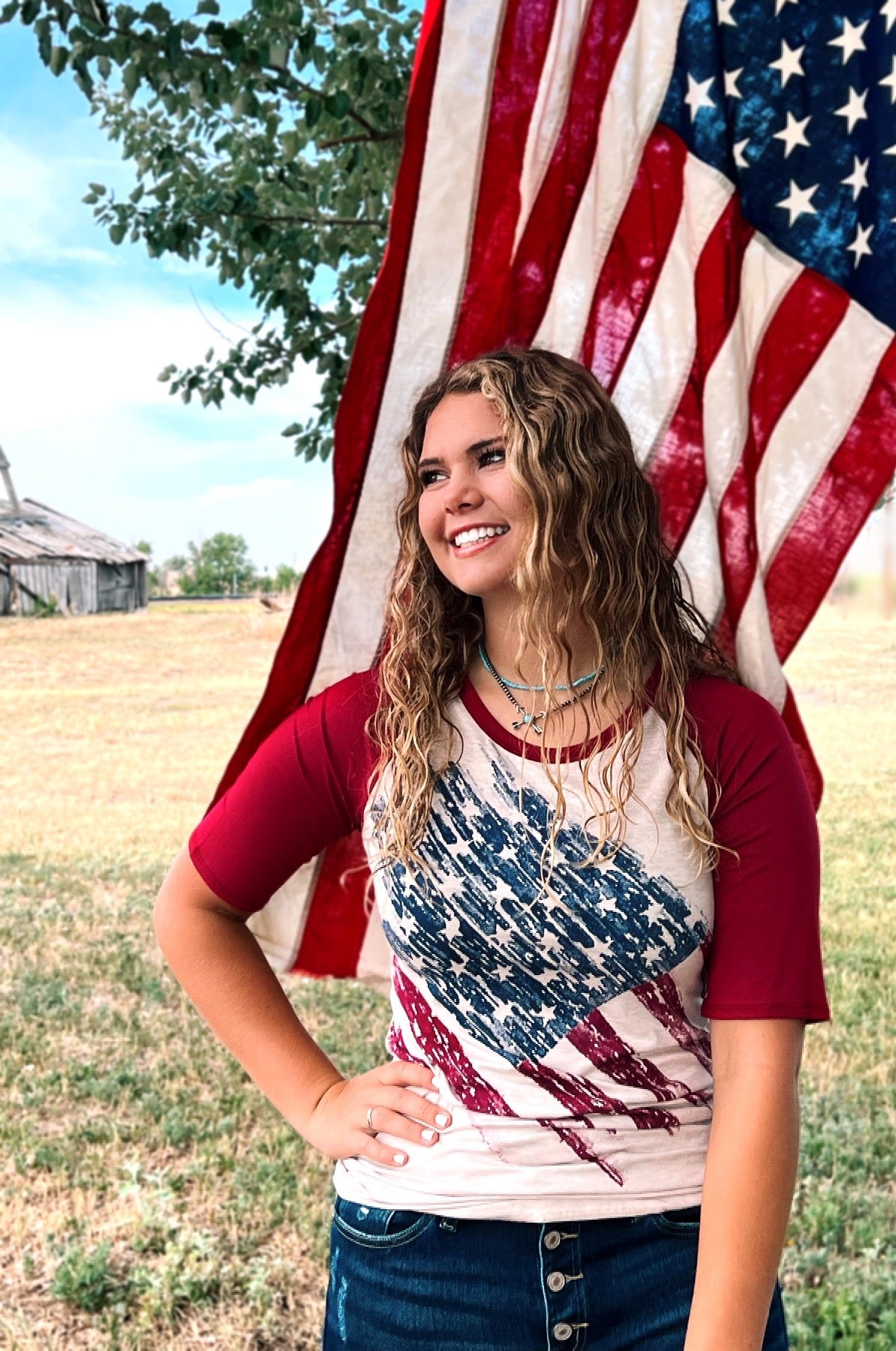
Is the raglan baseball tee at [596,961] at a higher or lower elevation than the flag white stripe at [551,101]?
lower

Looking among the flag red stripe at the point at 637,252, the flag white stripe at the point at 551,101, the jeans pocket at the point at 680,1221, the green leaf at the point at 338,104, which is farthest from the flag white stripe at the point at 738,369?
the green leaf at the point at 338,104

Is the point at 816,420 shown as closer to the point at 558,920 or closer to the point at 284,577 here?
the point at 558,920

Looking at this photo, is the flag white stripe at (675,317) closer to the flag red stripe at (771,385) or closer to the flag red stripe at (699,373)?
the flag red stripe at (699,373)

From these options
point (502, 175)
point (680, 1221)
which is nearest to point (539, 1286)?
point (680, 1221)

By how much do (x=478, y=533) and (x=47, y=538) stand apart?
16194 millimetres

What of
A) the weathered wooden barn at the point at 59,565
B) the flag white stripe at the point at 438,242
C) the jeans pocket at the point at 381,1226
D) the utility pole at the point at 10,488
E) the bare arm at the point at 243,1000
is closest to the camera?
the jeans pocket at the point at 381,1226

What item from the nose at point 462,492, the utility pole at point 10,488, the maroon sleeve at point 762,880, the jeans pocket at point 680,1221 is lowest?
the jeans pocket at point 680,1221

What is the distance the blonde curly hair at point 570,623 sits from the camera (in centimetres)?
135

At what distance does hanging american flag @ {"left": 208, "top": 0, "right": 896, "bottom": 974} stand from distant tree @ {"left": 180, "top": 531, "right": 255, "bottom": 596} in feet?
55.9

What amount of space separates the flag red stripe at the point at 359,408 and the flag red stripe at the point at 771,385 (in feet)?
2.27

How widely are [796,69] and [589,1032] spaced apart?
184cm

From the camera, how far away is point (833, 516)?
226 centimetres

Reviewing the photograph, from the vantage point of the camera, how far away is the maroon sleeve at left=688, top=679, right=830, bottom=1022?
1.28 m

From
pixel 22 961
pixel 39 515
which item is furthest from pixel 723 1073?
pixel 39 515
